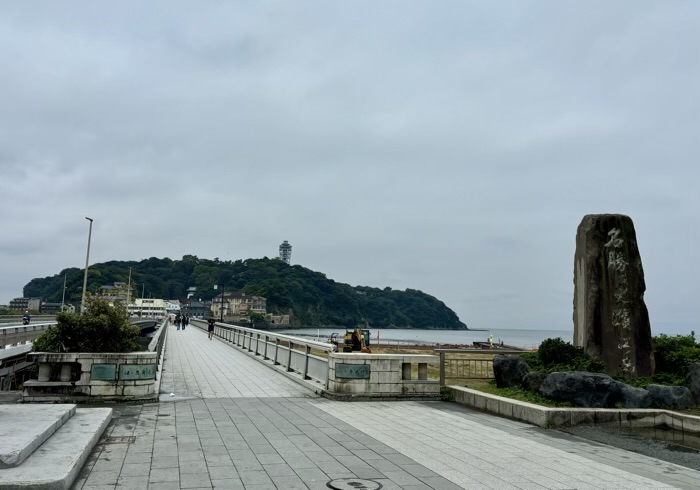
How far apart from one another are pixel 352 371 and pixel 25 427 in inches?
262

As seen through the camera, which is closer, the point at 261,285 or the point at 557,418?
the point at 557,418

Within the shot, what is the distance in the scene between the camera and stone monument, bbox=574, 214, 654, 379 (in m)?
12.1

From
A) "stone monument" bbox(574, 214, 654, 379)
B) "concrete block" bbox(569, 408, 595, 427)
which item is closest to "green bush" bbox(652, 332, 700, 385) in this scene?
"stone monument" bbox(574, 214, 654, 379)

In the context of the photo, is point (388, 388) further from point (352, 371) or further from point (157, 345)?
point (157, 345)

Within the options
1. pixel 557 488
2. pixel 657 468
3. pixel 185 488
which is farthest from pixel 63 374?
pixel 657 468

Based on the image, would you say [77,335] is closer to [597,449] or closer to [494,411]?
[494,411]

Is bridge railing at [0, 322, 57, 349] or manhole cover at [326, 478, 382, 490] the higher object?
bridge railing at [0, 322, 57, 349]

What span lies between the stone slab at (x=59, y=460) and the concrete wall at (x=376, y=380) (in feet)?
16.9

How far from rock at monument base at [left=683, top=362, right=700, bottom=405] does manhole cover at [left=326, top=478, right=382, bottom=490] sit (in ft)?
27.8

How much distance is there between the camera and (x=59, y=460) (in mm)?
5652

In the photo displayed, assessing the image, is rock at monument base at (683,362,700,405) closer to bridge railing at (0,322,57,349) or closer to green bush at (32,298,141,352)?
green bush at (32,298,141,352)

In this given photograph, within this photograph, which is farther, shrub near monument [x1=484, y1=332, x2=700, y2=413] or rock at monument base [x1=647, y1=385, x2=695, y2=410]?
rock at monument base [x1=647, y1=385, x2=695, y2=410]

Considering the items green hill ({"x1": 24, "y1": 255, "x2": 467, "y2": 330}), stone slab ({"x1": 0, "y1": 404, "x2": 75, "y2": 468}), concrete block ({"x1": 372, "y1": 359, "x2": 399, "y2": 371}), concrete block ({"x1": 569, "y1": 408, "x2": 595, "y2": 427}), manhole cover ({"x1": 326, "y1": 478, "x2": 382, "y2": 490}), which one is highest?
green hill ({"x1": 24, "y1": 255, "x2": 467, "y2": 330})

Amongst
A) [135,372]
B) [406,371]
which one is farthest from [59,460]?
[406,371]
